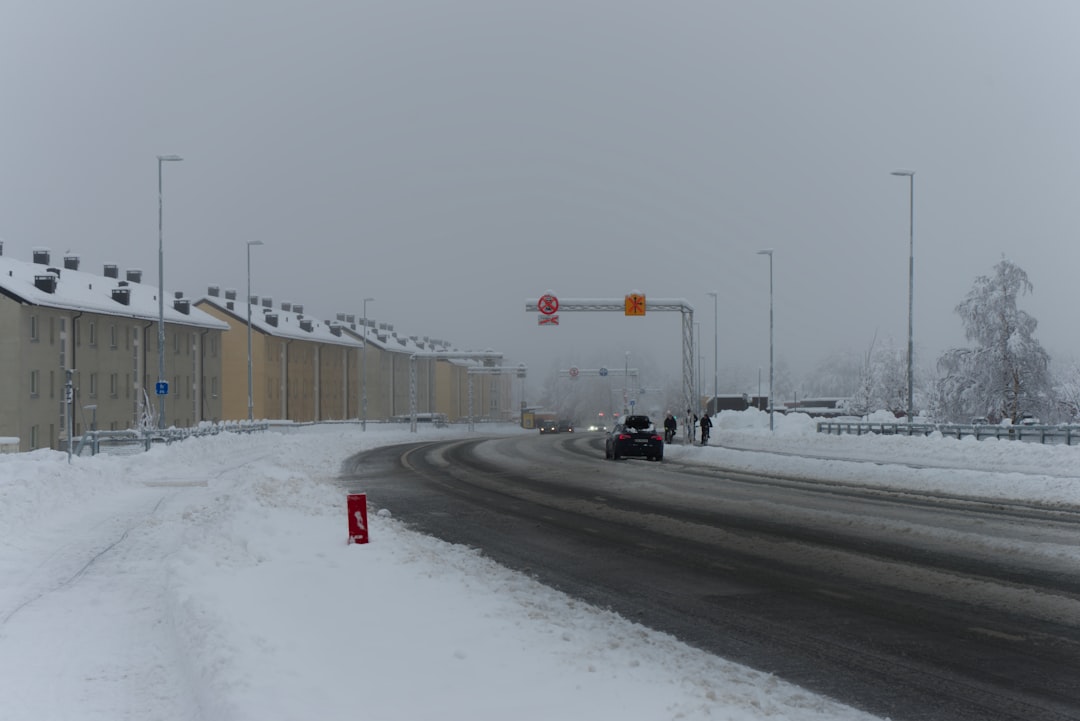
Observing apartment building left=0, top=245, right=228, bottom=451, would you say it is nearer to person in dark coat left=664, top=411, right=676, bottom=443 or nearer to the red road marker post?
person in dark coat left=664, top=411, right=676, bottom=443

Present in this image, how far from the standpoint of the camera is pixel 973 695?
6992 millimetres

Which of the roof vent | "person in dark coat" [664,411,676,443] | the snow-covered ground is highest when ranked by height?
the roof vent

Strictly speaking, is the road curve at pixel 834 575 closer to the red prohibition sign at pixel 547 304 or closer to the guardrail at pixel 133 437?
the guardrail at pixel 133 437

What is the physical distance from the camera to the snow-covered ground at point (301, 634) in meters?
6.89

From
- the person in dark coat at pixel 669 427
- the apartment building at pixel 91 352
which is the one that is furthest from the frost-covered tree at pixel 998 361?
the apartment building at pixel 91 352

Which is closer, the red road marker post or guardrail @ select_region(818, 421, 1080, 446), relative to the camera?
the red road marker post

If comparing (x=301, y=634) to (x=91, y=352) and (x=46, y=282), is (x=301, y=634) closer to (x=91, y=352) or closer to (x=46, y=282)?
(x=46, y=282)

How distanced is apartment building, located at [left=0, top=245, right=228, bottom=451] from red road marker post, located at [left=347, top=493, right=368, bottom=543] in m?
35.2

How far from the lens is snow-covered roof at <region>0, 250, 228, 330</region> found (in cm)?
5891

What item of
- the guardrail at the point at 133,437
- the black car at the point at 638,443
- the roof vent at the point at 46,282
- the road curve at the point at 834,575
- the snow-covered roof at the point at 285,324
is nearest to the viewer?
the road curve at the point at 834,575

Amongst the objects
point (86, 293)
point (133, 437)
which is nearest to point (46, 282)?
point (86, 293)

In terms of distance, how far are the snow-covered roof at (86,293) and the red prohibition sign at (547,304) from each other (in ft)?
98.3

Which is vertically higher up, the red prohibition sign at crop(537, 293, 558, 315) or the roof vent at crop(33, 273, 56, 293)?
the roof vent at crop(33, 273, 56, 293)

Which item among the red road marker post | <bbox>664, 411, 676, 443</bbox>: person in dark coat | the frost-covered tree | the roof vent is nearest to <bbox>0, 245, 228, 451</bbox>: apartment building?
the roof vent
